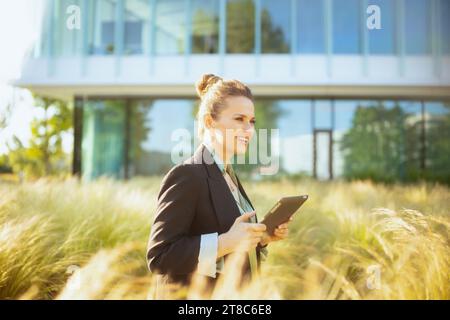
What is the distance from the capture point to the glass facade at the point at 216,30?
9.82m

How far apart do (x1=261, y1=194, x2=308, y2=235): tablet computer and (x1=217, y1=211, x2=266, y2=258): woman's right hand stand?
7 centimetres

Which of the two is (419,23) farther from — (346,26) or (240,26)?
(240,26)

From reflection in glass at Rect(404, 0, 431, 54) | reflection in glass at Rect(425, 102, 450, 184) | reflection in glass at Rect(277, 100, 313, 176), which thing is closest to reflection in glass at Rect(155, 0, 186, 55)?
reflection in glass at Rect(277, 100, 313, 176)

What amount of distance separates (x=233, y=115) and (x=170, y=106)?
9587mm

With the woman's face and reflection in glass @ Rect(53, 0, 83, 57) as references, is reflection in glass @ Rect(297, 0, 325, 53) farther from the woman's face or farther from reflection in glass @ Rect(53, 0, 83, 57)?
the woman's face

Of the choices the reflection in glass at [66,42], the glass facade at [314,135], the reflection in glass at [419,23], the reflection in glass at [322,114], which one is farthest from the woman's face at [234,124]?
the reflection in glass at [322,114]

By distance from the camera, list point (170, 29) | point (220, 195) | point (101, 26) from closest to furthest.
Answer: point (220, 195) → point (101, 26) → point (170, 29)

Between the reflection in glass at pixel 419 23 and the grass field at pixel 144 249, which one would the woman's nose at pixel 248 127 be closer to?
the grass field at pixel 144 249

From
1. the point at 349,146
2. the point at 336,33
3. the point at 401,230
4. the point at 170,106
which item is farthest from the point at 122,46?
the point at 401,230

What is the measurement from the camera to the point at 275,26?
10531 mm

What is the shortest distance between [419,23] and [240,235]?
7.82 metres

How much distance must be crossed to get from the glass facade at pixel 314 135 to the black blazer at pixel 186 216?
8.93 metres

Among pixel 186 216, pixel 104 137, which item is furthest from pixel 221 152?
pixel 104 137
